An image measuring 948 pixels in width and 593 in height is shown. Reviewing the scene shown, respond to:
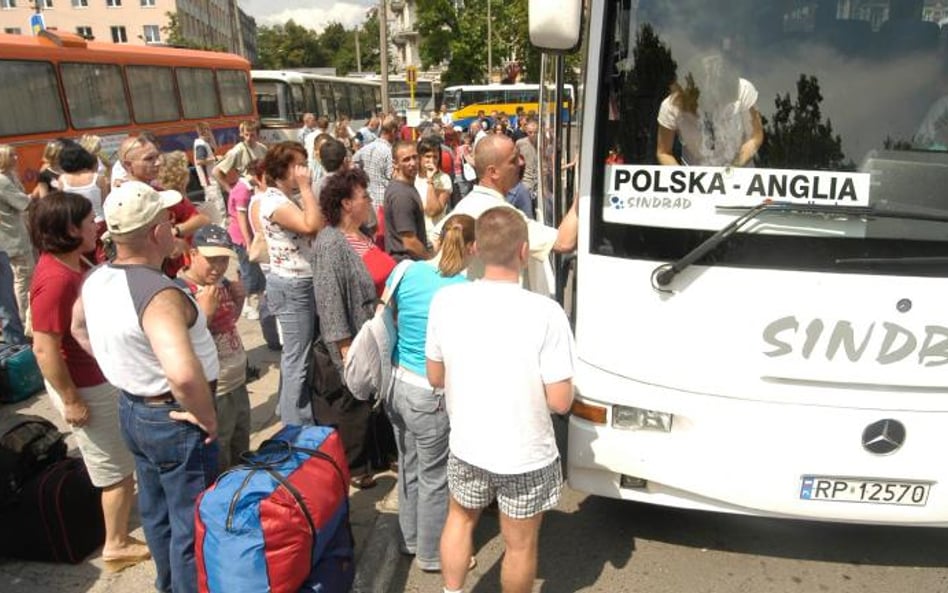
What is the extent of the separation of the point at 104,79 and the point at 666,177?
13.7 m

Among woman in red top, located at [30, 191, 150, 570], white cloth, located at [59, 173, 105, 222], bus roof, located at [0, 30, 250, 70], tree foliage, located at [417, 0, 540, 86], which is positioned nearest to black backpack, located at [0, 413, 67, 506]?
woman in red top, located at [30, 191, 150, 570]

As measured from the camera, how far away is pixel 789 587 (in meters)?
3.17

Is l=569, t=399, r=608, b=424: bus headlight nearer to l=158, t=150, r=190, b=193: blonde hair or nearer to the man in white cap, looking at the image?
the man in white cap

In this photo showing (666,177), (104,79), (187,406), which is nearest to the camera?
(187,406)

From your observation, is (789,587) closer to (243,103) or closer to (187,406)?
(187,406)

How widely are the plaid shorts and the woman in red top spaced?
168 cm

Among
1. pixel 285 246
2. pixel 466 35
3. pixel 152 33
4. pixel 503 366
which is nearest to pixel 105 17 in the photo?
pixel 152 33

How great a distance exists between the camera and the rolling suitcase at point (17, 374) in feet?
17.1

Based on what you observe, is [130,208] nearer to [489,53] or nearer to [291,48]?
[489,53]

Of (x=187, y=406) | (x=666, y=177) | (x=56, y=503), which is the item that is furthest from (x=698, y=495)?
(x=56, y=503)

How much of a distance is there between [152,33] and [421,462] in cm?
6734

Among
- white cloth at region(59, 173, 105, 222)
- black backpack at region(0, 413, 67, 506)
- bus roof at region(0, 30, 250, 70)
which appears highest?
bus roof at region(0, 30, 250, 70)

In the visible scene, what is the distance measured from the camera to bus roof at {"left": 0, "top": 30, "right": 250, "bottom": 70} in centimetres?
1160

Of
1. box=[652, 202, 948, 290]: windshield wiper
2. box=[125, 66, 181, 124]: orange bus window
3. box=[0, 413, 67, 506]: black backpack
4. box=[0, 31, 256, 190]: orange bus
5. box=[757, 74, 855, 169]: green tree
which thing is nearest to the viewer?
box=[652, 202, 948, 290]: windshield wiper
